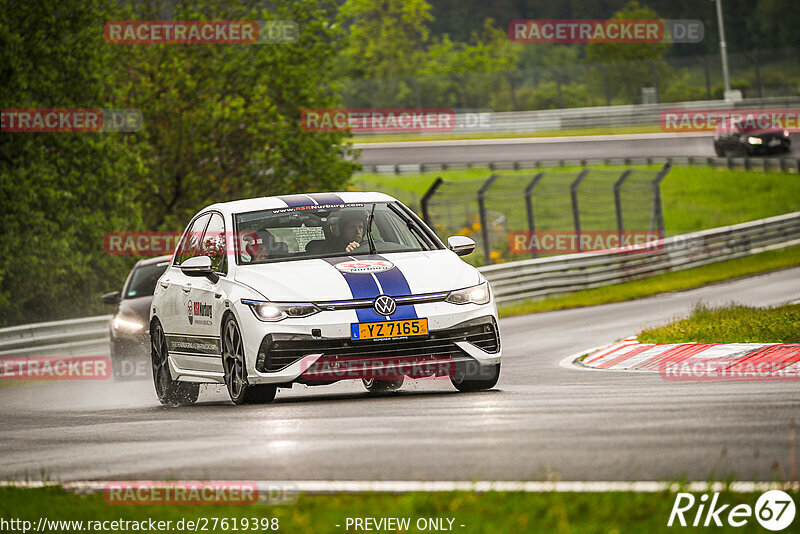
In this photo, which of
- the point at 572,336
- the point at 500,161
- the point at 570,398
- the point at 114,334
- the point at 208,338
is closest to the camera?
the point at 570,398

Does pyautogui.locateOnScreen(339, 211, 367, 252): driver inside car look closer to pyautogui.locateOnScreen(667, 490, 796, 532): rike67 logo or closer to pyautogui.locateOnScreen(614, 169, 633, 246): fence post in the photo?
pyautogui.locateOnScreen(667, 490, 796, 532): rike67 logo

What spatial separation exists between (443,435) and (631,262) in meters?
22.2

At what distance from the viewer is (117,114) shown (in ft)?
94.8

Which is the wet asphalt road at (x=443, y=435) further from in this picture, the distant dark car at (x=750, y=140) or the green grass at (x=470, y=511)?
the distant dark car at (x=750, y=140)

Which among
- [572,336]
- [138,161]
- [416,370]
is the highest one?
[138,161]

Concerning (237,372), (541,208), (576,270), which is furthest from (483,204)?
(541,208)

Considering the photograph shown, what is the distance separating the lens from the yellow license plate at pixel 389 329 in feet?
30.4

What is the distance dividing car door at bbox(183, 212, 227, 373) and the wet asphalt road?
1.38ft

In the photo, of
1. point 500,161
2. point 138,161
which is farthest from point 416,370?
point 500,161

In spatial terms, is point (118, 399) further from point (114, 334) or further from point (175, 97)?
point (175, 97)

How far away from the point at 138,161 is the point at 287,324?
804 inches

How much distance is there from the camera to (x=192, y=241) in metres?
11.6

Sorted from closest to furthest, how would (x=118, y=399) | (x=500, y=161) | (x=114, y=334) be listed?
(x=118, y=399) → (x=114, y=334) → (x=500, y=161)

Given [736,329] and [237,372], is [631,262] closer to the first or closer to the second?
[736,329]
